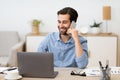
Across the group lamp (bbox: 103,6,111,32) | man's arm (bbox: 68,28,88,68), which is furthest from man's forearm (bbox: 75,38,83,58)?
lamp (bbox: 103,6,111,32)

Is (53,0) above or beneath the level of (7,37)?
above

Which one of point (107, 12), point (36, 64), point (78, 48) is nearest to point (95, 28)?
point (107, 12)

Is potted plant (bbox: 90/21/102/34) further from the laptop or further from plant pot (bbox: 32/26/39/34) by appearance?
the laptop

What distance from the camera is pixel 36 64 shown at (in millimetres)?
1928

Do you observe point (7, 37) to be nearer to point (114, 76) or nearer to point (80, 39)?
point (80, 39)

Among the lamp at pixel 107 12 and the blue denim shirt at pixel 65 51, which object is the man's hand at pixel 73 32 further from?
the lamp at pixel 107 12

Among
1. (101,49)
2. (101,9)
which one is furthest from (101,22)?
(101,49)

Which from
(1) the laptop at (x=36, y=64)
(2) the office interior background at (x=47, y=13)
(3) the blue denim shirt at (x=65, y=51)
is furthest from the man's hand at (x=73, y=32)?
(2) the office interior background at (x=47, y=13)

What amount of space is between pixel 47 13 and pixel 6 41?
0.84m

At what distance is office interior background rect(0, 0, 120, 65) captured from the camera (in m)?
4.33

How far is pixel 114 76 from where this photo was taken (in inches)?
78.6

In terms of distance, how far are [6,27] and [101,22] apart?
1.65m

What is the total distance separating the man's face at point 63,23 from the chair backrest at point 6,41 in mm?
2021

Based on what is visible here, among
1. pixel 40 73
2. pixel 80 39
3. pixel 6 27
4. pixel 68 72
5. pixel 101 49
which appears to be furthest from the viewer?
pixel 6 27
